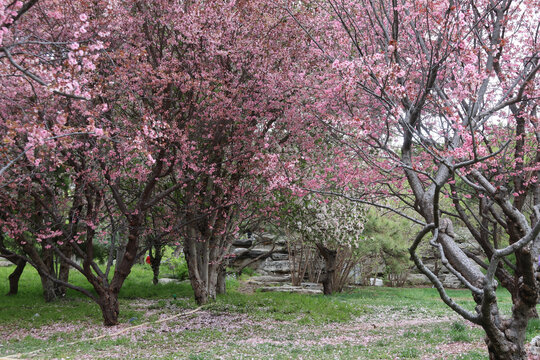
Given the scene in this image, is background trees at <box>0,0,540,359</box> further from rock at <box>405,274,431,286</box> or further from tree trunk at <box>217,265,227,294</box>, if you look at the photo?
rock at <box>405,274,431,286</box>

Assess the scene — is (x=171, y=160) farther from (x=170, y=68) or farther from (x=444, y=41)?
(x=444, y=41)

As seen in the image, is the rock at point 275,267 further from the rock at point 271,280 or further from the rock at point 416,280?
the rock at point 416,280

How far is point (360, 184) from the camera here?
15.0 meters

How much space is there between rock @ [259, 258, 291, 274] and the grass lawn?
46.5 ft

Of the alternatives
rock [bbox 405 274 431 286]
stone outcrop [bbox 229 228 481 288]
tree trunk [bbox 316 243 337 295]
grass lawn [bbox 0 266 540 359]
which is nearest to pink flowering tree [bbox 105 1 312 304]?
grass lawn [bbox 0 266 540 359]

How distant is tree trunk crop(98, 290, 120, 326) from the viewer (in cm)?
1266

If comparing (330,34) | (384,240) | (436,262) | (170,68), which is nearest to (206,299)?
(170,68)

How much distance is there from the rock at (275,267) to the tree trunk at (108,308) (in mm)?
20569

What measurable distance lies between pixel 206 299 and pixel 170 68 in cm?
851

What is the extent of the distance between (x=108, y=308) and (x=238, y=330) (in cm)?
401

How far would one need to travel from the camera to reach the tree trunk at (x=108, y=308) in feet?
41.5

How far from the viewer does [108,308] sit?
12664mm

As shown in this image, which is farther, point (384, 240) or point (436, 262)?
point (436, 262)

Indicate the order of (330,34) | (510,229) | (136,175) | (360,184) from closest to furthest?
1. (510,229)
2. (330,34)
3. (136,175)
4. (360,184)
